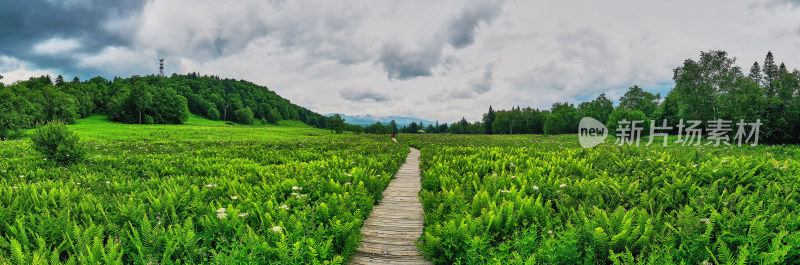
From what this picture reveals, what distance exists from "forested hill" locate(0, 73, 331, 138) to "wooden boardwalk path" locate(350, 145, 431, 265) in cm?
1153

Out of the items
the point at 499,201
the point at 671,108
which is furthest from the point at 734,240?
the point at 671,108

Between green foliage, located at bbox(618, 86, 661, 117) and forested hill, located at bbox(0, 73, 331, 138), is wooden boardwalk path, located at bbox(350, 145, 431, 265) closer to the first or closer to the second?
forested hill, located at bbox(0, 73, 331, 138)

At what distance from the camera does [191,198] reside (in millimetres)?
6191

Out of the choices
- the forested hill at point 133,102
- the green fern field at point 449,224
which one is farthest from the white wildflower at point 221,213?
the forested hill at point 133,102

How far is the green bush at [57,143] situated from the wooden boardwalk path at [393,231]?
11.3 metres

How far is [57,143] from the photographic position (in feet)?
33.3

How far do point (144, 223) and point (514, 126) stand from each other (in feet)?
316

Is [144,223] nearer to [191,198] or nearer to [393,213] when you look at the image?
[191,198]

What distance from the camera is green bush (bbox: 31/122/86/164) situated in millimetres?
9984

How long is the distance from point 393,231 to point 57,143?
12625mm

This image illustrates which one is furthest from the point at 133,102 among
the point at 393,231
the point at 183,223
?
the point at 393,231

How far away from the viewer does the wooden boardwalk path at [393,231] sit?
4.42 meters

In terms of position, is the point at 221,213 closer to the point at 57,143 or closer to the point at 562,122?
the point at 57,143

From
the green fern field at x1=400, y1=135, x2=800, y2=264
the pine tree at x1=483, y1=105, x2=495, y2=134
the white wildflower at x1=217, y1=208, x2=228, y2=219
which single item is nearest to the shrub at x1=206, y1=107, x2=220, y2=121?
the pine tree at x1=483, y1=105, x2=495, y2=134
